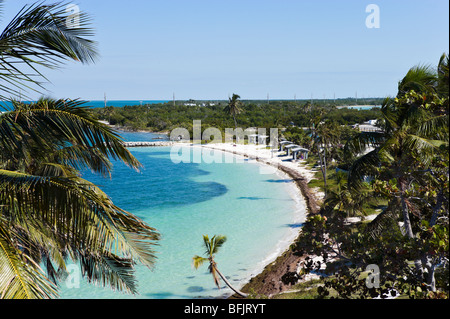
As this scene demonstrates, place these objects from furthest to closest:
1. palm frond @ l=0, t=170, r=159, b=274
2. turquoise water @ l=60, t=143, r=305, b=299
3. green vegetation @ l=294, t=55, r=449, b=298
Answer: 1. turquoise water @ l=60, t=143, r=305, b=299
2. green vegetation @ l=294, t=55, r=449, b=298
3. palm frond @ l=0, t=170, r=159, b=274

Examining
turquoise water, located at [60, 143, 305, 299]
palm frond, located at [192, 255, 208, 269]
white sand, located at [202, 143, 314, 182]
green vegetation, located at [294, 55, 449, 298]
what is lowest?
turquoise water, located at [60, 143, 305, 299]

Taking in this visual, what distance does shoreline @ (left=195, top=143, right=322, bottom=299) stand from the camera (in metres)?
15.6

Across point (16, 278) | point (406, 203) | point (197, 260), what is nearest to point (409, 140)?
point (406, 203)

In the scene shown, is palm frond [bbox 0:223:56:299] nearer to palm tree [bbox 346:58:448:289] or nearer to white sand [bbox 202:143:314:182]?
palm tree [bbox 346:58:448:289]

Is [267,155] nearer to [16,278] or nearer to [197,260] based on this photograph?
[197,260]

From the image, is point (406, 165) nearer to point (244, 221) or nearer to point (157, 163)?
point (244, 221)

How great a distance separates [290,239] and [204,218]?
315 inches

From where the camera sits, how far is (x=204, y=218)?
27484 millimetres

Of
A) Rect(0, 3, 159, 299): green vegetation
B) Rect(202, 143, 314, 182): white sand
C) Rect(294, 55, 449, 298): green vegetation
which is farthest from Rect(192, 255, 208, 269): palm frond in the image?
Rect(202, 143, 314, 182): white sand

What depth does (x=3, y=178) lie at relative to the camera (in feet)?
12.9

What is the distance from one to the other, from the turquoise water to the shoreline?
18.0 inches

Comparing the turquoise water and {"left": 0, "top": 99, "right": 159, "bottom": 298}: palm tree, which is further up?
{"left": 0, "top": 99, "right": 159, "bottom": 298}: palm tree
